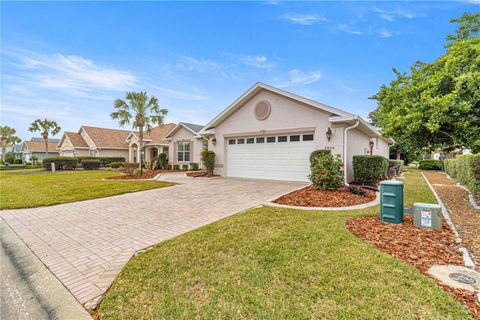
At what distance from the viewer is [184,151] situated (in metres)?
20.8

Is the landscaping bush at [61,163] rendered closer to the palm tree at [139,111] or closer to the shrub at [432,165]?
the palm tree at [139,111]

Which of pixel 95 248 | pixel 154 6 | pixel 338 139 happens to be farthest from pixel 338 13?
pixel 95 248

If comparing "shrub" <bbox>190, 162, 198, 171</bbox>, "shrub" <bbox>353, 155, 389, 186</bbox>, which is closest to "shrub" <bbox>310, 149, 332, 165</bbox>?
"shrub" <bbox>353, 155, 389, 186</bbox>

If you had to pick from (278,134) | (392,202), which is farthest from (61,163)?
(392,202)

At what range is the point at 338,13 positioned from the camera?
10.1m

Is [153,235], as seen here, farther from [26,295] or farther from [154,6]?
[154,6]

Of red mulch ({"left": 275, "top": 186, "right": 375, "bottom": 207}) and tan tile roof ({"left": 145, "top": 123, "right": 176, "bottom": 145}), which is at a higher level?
tan tile roof ({"left": 145, "top": 123, "right": 176, "bottom": 145})

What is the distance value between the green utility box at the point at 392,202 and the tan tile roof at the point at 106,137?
33278 millimetres

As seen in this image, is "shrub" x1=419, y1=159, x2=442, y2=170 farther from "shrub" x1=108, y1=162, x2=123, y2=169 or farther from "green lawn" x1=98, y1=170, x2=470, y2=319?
"shrub" x1=108, y1=162, x2=123, y2=169

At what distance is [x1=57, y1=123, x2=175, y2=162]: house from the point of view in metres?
27.8

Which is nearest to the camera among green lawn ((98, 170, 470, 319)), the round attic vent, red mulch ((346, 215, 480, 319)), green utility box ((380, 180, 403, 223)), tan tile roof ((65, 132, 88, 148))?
green lawn ((98, 170, 470, 319))

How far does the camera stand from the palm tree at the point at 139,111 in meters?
16.6

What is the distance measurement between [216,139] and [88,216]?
9645mm

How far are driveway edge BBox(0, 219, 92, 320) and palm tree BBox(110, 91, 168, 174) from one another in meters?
13.1
